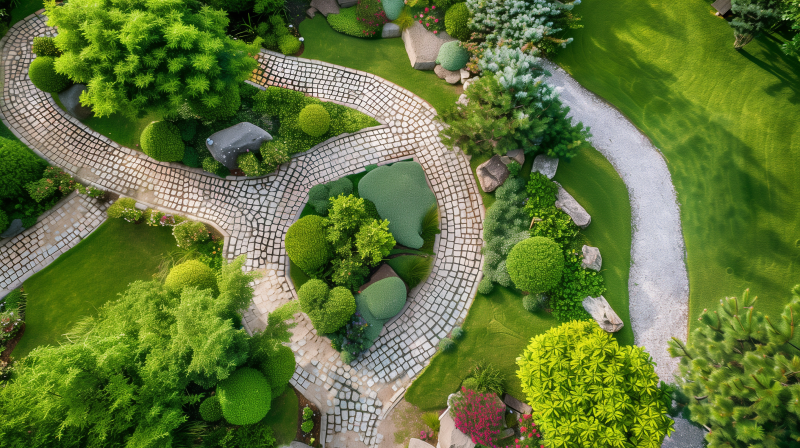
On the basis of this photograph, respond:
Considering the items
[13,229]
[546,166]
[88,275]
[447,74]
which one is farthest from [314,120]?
[13,229]

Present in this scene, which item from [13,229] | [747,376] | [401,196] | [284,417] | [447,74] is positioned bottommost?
[284,417]

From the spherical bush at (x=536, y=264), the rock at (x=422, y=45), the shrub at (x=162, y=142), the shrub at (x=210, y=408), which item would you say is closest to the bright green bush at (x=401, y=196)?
the spherical bush at (x=536, y=264)

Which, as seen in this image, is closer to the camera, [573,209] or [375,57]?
[573,209]

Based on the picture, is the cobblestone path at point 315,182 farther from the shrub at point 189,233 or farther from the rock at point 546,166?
the rock at point 546,166

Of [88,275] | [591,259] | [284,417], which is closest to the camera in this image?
[284,417]

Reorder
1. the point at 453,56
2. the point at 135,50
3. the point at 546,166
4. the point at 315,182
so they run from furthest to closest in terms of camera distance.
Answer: the point at 453,56
the point at 315,182
the point at 546,166
the point at 135,50

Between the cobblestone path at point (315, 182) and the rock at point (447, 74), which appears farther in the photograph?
the rock at point (447, 74)

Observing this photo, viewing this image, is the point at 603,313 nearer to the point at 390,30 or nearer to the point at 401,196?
the point at 401,196

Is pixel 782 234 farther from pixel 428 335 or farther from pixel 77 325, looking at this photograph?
pixel 77 325
